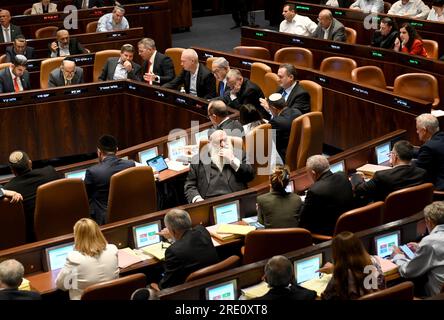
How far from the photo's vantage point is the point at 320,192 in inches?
257

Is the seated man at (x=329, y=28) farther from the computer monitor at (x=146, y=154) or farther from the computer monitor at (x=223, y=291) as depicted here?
the computer monitor at (x=223, y=291)

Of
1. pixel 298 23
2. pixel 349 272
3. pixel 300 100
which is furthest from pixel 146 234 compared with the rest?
pixel 298 23

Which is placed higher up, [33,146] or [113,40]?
[113,40]

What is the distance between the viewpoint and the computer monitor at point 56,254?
19.9ft

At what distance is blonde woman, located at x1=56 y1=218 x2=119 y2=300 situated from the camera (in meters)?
5.60

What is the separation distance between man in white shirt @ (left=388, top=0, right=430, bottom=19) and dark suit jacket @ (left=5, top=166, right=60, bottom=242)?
7.19m

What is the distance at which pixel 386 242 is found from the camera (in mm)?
6031

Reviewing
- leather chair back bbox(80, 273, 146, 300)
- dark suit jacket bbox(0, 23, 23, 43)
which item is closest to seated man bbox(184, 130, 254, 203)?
leather chair back bbox(80, 273, 146, 300)

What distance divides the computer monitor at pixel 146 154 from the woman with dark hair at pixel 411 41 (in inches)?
162

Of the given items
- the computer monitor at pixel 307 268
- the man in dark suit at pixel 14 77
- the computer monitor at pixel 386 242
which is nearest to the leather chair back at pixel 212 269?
the computer monitor at pixel 307 268
